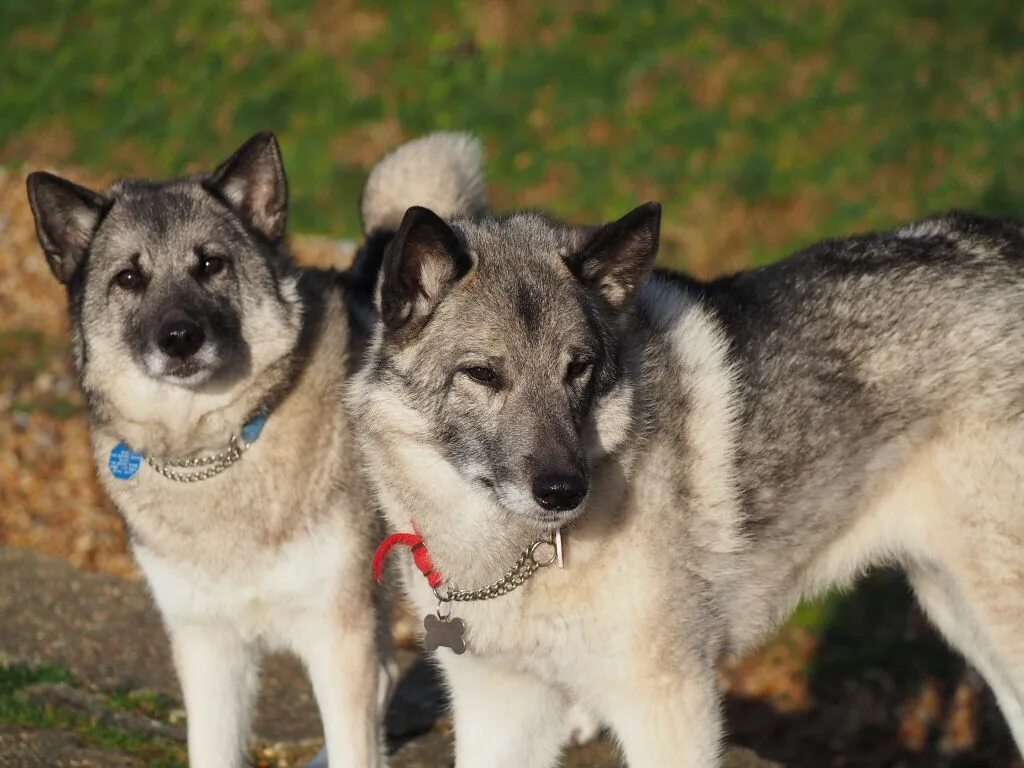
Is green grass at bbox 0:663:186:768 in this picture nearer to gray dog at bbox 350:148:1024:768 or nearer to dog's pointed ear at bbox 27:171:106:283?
gray dog at bbox 350:148:1024:768

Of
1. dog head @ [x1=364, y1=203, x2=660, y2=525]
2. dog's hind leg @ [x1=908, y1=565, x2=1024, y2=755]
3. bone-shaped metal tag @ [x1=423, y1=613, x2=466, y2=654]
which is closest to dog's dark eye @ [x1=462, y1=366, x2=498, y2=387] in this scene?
dog head @ [x1=364, y1=203, x2=660, y2=525]

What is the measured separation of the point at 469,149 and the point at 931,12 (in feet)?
27.7

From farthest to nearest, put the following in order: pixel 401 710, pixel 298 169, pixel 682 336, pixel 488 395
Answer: pixel 298 169 < pixel 401 710 < pixel 682 336 < pixel 488 395

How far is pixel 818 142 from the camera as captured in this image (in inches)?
450

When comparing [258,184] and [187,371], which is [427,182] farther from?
[187,371]

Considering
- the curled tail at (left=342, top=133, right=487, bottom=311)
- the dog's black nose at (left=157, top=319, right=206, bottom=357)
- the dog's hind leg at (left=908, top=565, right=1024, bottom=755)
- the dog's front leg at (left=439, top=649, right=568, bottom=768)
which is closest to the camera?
the dog's front leg at (left=439, top=649, right=568, bottom=768)

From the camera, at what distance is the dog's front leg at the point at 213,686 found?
15.4 ft

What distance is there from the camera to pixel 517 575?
12.7 feet

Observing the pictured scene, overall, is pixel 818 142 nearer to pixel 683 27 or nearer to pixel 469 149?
pixel 683 27

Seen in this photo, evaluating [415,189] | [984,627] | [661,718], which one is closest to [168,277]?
[415,189]

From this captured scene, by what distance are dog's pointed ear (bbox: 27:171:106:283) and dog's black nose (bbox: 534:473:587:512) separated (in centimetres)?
221

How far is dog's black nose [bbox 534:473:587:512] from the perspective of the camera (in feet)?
11.4

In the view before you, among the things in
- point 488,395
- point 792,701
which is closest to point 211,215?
point 488,395

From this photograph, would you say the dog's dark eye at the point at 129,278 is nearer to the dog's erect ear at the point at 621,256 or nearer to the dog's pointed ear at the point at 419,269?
the dog's pointed ear at the point at 419,269
